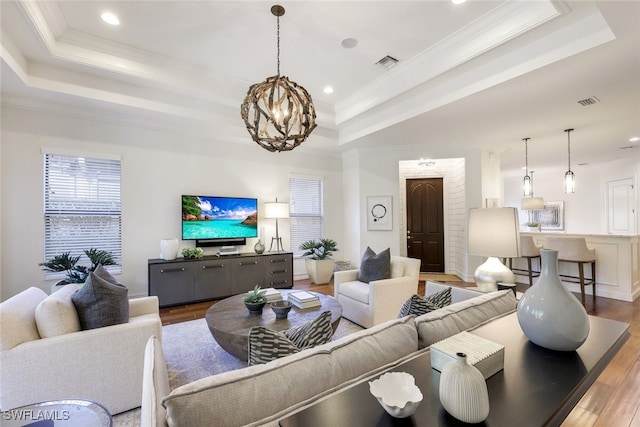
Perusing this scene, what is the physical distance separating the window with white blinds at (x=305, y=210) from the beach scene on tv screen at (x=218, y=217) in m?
0.90

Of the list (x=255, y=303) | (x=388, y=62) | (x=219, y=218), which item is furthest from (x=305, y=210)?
(x=255, y=303)

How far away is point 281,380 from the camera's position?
0.91m

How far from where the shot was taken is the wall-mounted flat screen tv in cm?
470

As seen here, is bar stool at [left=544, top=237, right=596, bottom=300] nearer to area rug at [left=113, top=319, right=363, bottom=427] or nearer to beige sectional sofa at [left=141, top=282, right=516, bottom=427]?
area rug at [left=113, top=319, right=363, bottom=427]

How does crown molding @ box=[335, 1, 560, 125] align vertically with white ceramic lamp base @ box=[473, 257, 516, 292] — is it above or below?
above

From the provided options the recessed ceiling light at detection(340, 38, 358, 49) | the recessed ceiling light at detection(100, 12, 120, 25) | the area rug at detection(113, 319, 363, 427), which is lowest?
the area rug at detection(113, 319, 363, 427)

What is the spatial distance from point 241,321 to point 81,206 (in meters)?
3.30

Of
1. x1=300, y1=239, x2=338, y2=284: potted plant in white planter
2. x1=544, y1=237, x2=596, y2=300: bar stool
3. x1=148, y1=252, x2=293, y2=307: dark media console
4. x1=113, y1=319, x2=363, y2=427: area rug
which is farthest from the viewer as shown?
x1=300, y1=239, x2=338, y2=284: potted plant in white planter

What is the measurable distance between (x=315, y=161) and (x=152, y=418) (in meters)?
5.74

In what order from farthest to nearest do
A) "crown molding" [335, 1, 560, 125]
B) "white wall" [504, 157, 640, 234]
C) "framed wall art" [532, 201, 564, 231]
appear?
"framed wall art" [532, 201, 564, 231]
"white wall" [504, 157, 640, 234]
"crown molding" [335, 1, 560, 125]

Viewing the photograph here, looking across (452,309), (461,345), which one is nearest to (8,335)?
(461,345)

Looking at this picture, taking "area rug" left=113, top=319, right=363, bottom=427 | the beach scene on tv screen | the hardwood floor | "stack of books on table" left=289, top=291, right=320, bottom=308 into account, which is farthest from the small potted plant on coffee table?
the beach scene on tv screen

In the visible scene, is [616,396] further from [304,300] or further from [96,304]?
[96,304]

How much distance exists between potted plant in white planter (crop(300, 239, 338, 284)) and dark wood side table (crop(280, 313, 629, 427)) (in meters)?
4.30
